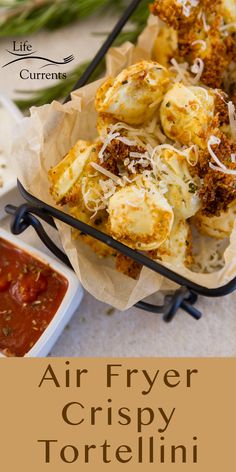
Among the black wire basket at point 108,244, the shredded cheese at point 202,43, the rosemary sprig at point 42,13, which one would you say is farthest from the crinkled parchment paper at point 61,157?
the rosemary sprig at point 42,13

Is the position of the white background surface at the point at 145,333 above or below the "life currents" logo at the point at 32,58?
below

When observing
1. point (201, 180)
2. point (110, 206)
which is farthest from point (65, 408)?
point (201, 180)

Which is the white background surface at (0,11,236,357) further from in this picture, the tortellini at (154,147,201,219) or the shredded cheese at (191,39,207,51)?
the shredded cheese at (191,39,207,51)

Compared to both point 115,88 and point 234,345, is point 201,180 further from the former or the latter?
point 234,345

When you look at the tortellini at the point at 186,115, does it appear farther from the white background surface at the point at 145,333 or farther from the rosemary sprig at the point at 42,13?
the rosemary sprig at the point at 42,13

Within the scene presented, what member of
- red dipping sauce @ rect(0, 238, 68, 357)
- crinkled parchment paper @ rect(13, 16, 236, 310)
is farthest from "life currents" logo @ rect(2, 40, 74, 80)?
red dipping sauce @ rect(0, 238, 68, 357)

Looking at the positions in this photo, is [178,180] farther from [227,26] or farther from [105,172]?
[227,26]

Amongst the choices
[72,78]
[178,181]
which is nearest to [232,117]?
[178,181]
